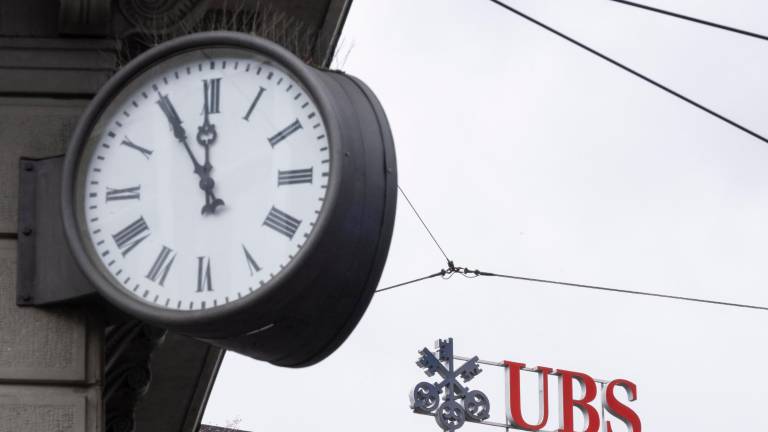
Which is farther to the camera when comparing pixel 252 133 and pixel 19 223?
pixel 19 223

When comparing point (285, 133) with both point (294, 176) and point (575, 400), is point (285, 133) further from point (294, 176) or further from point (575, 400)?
point (575, 400)

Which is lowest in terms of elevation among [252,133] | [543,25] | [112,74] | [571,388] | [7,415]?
[7,415]

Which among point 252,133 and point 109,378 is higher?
point 252,133

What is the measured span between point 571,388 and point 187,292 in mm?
36062

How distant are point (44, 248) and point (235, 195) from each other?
82 cm

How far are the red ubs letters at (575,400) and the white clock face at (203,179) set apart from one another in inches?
1357

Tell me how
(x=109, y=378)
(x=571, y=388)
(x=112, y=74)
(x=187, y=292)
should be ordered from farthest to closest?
(x=571, y=388) → (x=109, y=378) → (x=112, y=74) → (x=187, y=292)

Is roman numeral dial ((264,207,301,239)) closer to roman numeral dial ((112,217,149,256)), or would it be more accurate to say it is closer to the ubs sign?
roman numeral dial ((112,217,149,256))

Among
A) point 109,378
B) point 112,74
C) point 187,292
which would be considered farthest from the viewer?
point 109,378

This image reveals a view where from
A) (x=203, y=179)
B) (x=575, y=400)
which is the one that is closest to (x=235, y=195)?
(x=203, y=179)

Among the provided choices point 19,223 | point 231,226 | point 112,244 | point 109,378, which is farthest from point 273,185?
point 109,378

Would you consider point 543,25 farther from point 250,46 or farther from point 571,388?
point 571,388

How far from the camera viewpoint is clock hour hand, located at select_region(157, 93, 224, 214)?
16.7 ft

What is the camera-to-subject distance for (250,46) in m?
5.12
